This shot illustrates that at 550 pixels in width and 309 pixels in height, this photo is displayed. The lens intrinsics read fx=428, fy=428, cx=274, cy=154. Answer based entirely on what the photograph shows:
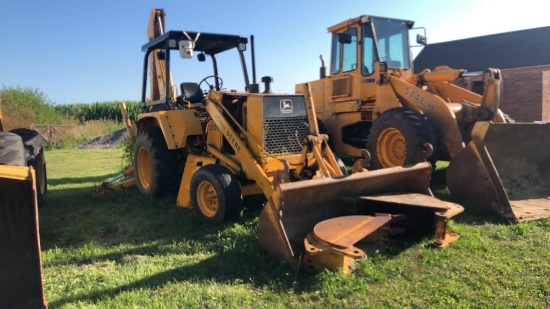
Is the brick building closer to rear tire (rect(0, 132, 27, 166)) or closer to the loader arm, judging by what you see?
the loader arm

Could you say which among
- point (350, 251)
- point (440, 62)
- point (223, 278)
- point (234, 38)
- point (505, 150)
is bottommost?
point (223, 278)

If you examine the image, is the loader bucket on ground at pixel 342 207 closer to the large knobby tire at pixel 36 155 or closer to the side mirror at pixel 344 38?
the large knobby tire at pixel 36 155

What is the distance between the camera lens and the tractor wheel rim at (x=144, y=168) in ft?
24.1

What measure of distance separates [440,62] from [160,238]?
77.2 feet

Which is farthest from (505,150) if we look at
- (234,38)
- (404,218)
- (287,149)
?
(234,38)

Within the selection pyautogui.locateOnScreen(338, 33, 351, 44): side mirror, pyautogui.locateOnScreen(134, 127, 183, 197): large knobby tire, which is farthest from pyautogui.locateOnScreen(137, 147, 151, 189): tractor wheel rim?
pyautogui.locateOnScreen(338, 33, 351, 44): side mirror

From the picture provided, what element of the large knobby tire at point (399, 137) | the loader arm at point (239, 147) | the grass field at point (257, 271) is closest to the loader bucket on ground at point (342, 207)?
the grass field at point (257, 271)

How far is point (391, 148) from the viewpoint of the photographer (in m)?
7.28

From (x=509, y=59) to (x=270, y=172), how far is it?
22.1 meters

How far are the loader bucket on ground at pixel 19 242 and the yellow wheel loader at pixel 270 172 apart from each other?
72.3 inches

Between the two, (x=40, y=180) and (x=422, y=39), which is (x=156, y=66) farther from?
(x=422, y=39)

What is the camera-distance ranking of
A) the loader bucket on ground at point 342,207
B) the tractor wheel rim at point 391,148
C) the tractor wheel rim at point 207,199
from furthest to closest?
1. the tractor wheel rim at point 391,148
2. the tractor wheel rim at point 207,199
3. the loader bucket on ground at point 342,207

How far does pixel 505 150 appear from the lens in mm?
6055

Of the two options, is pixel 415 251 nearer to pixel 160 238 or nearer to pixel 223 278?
pixel 223 278
